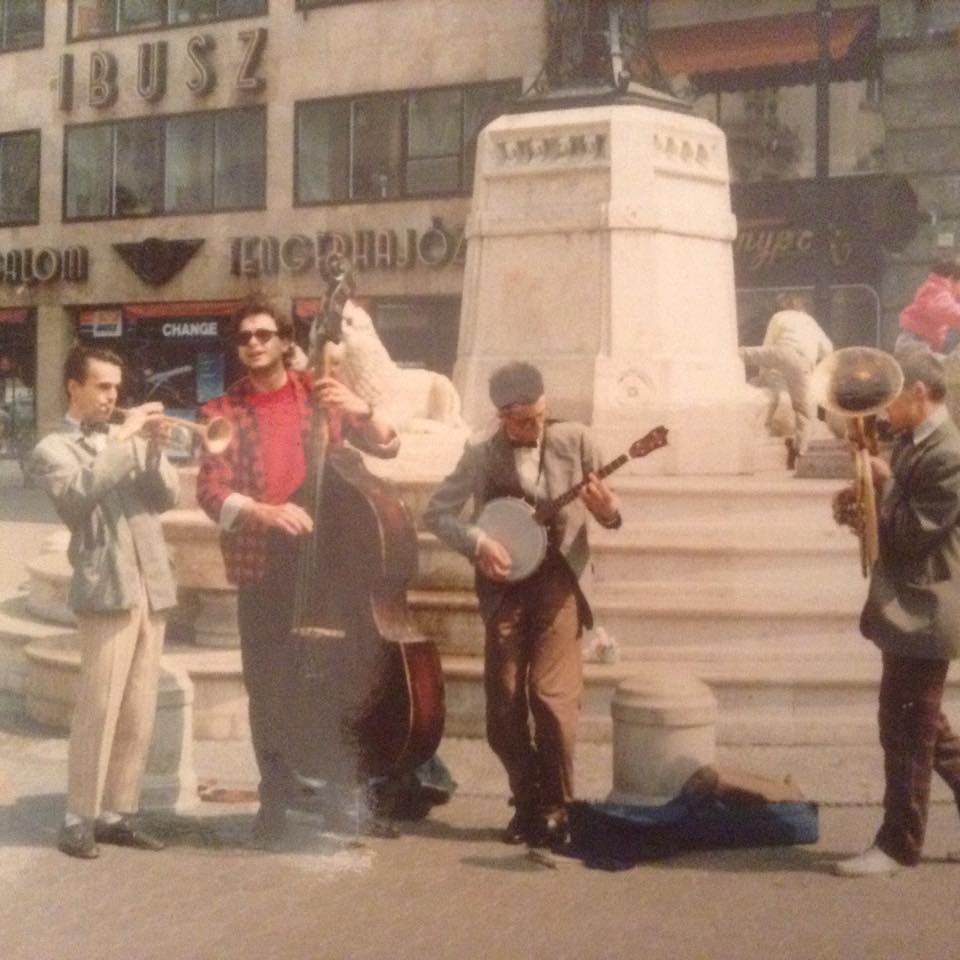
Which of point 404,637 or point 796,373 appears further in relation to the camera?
point 796,373

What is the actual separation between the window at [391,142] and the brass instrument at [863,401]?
71.5 feet

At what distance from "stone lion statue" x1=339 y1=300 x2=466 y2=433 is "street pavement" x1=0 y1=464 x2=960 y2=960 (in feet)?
11.2

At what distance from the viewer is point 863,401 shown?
5926mm

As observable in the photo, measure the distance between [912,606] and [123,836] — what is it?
289 cm

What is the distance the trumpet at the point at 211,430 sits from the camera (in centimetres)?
598

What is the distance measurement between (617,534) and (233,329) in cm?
314

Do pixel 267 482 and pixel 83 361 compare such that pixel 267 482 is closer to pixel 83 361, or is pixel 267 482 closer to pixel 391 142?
pixel 83 361

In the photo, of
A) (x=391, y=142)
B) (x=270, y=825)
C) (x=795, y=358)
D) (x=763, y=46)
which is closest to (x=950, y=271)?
(x=795, y=358)

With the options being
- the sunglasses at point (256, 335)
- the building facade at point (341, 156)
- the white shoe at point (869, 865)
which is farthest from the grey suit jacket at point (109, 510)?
the building facade at point (341, 156)

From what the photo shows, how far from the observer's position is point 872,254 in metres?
24.1

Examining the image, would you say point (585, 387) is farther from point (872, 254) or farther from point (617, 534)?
point (872, 254)

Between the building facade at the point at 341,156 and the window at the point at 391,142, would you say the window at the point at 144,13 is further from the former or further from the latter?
the window at the point at 391,142

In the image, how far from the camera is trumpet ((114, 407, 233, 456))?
5.98m

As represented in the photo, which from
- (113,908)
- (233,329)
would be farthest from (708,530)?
(113,908)
